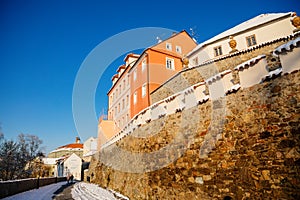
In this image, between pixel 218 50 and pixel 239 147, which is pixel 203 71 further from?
pixel 239 147

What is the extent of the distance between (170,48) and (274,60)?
1639 centimetres

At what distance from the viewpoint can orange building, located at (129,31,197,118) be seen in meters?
17.8

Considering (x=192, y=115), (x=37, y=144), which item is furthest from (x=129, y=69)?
(x=37, y=144)

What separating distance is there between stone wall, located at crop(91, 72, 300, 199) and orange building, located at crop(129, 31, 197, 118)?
10.6 metres

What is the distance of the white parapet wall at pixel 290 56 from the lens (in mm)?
4102

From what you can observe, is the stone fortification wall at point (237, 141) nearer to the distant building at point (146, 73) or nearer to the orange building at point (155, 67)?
the orange building at point (155, 67)

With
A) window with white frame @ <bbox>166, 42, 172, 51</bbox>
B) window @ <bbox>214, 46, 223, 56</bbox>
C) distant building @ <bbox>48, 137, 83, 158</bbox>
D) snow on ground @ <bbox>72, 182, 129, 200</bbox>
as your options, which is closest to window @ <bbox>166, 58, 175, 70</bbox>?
window with white frame @ <bbox>166, 42, 172, 51</bbox>

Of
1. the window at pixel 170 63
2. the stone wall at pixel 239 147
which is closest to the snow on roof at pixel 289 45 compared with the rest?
the stone wall at pixel 239 147

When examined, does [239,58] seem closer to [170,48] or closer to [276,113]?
[170,48]

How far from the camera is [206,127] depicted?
19.4ft

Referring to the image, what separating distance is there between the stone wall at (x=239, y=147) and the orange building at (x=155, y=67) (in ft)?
34.7

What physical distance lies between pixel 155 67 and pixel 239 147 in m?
14.1

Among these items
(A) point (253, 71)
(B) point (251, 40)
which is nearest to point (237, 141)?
(A) point (253, 71)

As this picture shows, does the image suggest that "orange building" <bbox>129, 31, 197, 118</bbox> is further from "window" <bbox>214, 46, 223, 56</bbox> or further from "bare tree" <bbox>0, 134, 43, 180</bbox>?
"bare tree" <bbox>0, 134, 43, 180</bbox>
